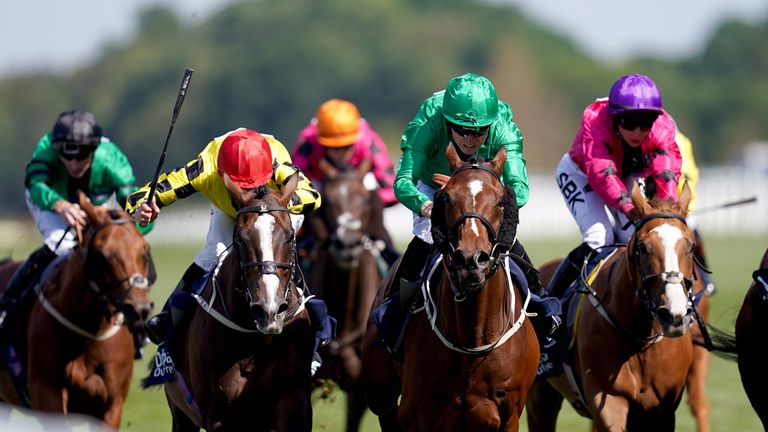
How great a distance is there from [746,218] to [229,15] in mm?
67240

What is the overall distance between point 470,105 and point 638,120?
4.81ft

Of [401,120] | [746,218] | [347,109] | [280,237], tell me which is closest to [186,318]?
[280,237]

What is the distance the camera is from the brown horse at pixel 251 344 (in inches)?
267

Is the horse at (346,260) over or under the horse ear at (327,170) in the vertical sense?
under

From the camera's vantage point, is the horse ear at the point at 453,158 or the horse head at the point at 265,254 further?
the horse ear at the point at 453,158

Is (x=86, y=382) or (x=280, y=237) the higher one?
(x=280, y=237)

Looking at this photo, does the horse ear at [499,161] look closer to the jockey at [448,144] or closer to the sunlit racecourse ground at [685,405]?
the jockey at [448,144]

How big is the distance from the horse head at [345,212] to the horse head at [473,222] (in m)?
4.59

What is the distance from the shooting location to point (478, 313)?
664 cm

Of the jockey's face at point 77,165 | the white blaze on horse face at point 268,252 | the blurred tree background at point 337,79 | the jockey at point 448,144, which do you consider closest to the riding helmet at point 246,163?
the white blaze on horse face at point 268,252

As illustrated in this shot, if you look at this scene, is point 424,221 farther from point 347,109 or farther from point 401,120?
point 401,120

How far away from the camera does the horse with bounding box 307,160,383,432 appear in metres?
10.7

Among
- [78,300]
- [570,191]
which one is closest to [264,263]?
[78,300]

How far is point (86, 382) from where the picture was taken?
856 centimetres
